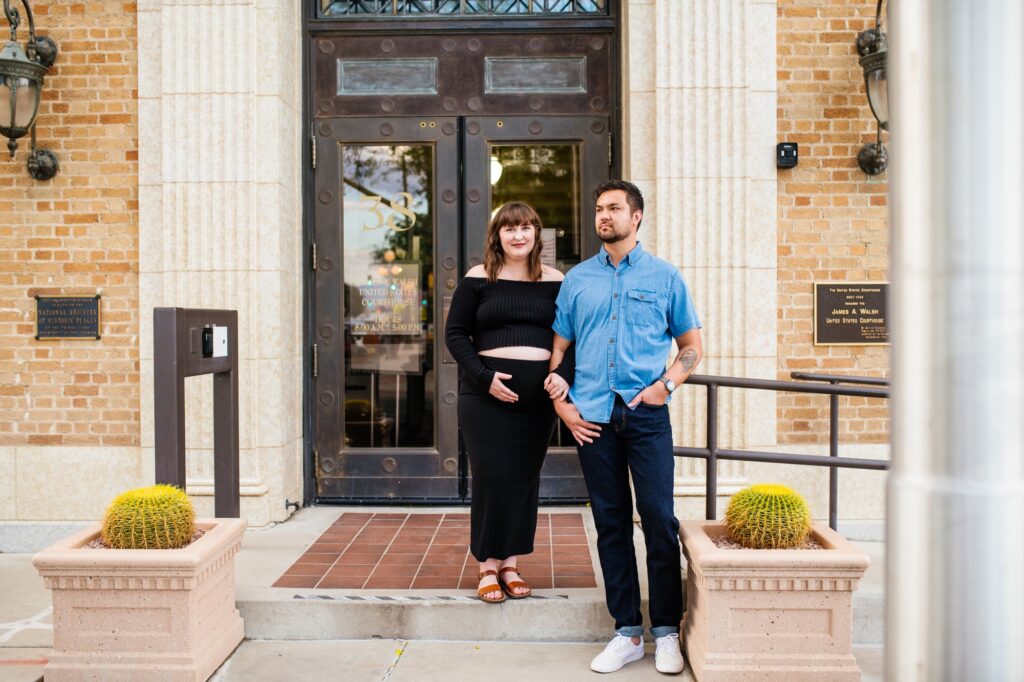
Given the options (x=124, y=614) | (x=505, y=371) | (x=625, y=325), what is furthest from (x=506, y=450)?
(x=124, y=614)

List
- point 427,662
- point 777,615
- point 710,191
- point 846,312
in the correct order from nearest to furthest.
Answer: point 777,615
point 427,662
point 710,191
point 846,312

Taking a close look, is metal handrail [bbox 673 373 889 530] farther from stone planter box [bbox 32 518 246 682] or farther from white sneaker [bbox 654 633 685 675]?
stone planter box [bbox 32 518 246 682]

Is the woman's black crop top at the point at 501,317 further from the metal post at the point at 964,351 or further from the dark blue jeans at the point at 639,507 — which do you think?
the metal post at the point at 964,351

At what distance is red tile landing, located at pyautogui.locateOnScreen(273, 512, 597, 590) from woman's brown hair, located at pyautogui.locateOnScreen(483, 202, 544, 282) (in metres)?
1.61

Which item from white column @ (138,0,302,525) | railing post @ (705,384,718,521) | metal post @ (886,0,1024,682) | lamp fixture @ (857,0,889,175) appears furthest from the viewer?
white column @ (138,0,302,525)

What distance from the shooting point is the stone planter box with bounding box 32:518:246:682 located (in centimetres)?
347

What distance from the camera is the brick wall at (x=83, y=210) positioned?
18.9 feet

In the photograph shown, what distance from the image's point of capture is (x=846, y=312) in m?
Result: 5.73

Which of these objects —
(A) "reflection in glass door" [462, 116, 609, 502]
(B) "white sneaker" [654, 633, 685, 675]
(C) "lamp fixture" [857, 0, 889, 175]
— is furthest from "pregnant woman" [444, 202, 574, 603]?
(C) "lamp fixture" [857, 0, 889, 175]

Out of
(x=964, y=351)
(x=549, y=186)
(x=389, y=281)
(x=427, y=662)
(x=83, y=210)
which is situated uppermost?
(x=549, y=186)

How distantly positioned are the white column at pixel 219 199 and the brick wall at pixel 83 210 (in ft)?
0.52

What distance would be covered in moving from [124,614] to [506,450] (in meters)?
1.77

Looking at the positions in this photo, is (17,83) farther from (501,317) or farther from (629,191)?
(629,191)

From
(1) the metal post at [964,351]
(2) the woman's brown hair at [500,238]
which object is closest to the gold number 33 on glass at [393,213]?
(2) the woman's brown hair at [500,238]
